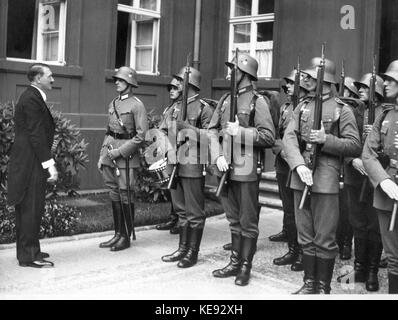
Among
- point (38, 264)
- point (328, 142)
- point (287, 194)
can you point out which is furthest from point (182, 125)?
point (38, 264)

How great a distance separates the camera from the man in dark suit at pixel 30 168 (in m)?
5.89

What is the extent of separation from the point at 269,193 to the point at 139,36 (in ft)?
13.8

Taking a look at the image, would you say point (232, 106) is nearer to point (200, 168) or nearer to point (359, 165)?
point (200, 168)

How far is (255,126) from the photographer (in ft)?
18.7

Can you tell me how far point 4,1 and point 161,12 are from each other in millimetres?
3339

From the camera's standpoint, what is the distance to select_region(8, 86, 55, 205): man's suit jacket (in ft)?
19.3

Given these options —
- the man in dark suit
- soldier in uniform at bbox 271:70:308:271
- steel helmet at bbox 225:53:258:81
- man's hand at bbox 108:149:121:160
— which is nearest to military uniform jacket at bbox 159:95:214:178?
man's hand at bbox 108:149:121:160

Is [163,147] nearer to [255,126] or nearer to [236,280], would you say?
[255,126]

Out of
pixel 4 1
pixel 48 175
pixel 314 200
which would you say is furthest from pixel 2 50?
pixel 314 200

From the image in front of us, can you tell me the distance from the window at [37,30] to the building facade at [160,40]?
2 centimetres

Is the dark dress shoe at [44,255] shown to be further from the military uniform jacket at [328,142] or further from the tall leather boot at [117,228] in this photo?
the military uniform jacket at [328,142]

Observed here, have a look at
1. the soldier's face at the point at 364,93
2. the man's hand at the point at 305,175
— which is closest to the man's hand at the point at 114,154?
the man's hand at the point at 305,175

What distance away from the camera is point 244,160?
5.71m
